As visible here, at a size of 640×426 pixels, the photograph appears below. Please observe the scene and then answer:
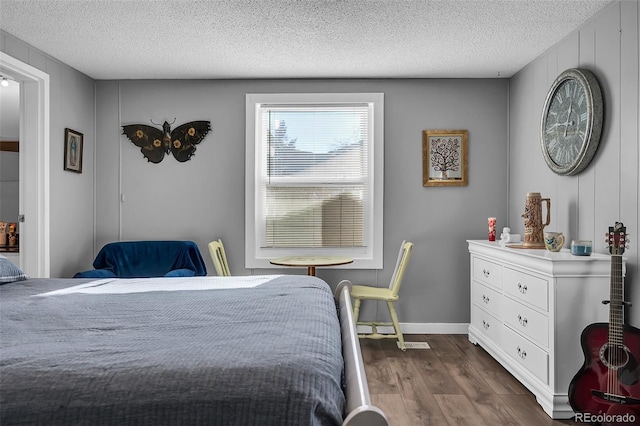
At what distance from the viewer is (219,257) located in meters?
4.23

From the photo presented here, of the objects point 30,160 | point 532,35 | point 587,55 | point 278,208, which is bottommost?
point 278,208

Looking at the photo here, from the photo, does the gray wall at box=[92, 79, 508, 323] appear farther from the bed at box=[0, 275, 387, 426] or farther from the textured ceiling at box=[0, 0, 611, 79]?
the bed at box=[0, 275, 387, 426]

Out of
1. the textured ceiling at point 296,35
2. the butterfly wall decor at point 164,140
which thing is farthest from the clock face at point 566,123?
the butterfly wall decor at point 164,140

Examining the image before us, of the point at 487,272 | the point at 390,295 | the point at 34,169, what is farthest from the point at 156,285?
the point at 487,272

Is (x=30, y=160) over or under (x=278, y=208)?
over

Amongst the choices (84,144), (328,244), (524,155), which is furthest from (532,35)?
(84,144)

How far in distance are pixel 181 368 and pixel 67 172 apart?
354 centimetres

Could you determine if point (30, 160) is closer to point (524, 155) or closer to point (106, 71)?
point (106, 71)

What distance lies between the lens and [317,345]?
1.37 metres

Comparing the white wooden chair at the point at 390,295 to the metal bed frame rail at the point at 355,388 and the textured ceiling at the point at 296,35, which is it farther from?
the metal bed frame rail at the point at 355,388

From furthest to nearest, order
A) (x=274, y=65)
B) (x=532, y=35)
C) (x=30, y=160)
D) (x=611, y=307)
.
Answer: (x=274, y=65) → (x=30, y=160) → (x=532, y=35) → (x=611, y=307)

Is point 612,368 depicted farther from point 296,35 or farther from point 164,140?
point 164,140

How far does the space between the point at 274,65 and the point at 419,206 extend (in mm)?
1869

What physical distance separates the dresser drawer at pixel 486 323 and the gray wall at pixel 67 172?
11.8 feet
